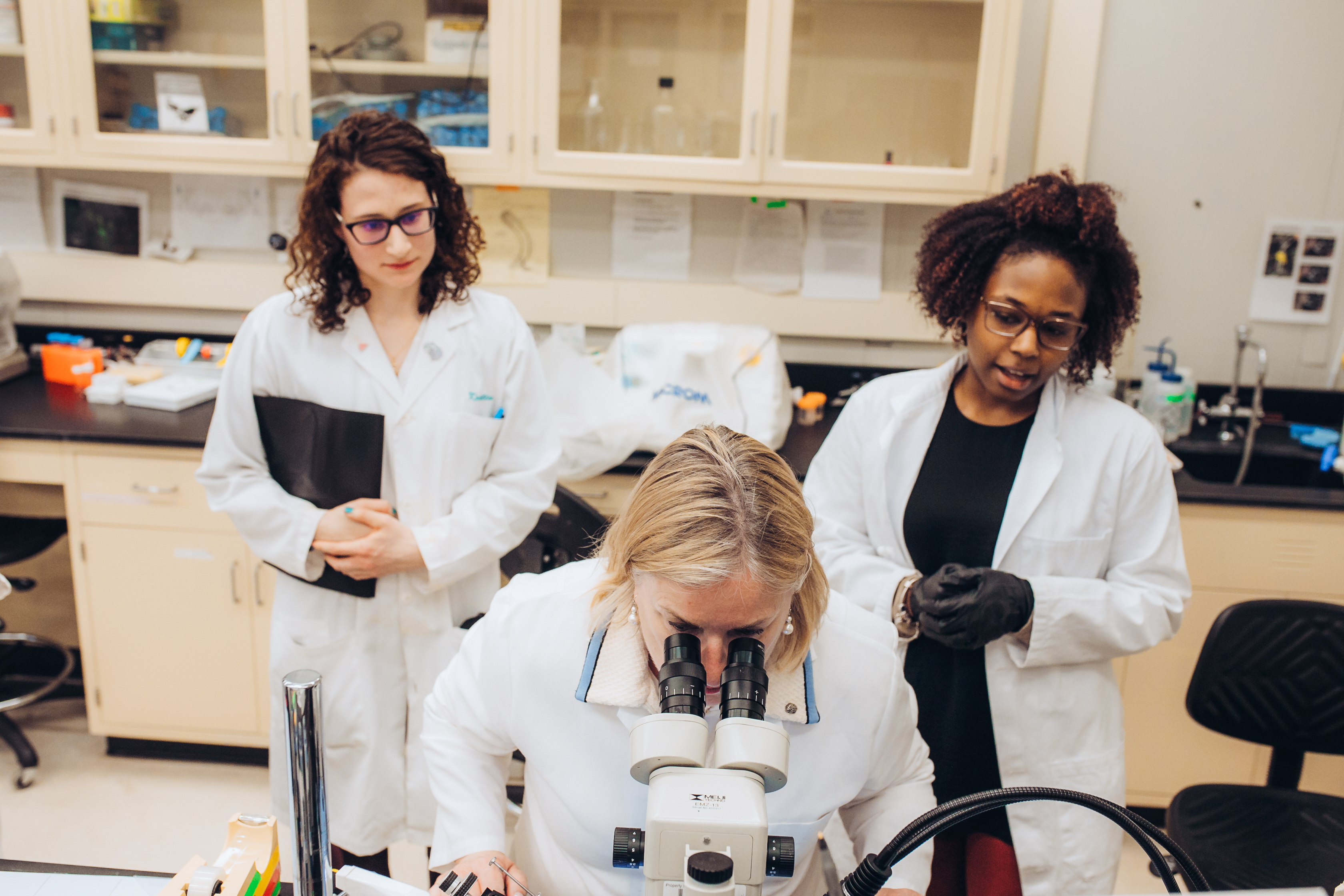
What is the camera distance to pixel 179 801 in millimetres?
2273

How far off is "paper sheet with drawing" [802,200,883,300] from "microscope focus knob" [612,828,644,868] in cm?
199

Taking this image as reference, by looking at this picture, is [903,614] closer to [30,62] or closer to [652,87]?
[652,87]

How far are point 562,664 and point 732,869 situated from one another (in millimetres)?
401

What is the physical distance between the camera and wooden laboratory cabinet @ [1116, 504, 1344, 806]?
2088 millimetres

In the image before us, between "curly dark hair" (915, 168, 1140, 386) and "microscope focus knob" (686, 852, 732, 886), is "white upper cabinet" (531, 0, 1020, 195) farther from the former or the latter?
"microscope focus knob" (686, 852, 732, 886)

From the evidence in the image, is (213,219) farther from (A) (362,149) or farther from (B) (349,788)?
(B) (349,788)

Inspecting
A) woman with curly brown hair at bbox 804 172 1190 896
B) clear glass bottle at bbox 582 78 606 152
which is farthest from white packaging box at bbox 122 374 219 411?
woman with curly brown hair at bbox 804 172 1190 896

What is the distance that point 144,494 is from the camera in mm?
2193

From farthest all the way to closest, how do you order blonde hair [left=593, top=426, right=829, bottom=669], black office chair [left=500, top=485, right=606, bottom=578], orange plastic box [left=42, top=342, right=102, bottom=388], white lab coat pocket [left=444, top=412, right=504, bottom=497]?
orange plastic box [left=42, top=342, right=102, bottom=388] < black office chair [left=500, top=485, right=606, bottom=578] < white lab coat pocket [left=444, top=412, right=504, bottom=497] < blonde hair [left=593, top=426, right=829, bottom=669]

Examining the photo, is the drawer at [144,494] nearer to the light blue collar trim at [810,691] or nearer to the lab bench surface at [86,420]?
the lab bench surface at [86,420]

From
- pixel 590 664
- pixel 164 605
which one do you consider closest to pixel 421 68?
pixel 164 605

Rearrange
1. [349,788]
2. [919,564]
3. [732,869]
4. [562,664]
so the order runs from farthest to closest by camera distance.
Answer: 1. [349,788]
2. [919,564]
3. [562,664]
4. [732,869]

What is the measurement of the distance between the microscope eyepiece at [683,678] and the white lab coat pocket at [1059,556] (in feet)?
2.32

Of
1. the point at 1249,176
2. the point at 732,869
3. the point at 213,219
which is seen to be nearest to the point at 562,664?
the point at 732,869
